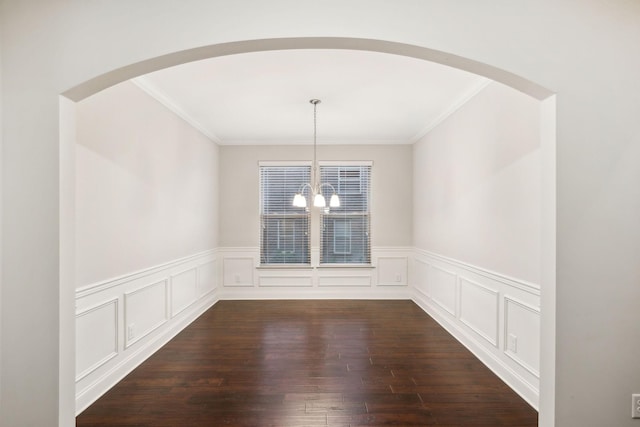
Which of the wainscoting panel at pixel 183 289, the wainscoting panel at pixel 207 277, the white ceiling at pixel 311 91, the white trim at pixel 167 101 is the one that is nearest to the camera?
the white ceiling at pixel 311 91

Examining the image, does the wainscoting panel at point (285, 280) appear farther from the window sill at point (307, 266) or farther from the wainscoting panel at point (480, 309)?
the wainscoting panel at point (480, 309)

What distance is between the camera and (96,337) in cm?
258

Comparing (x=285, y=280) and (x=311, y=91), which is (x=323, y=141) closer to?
(x=311, y=91)

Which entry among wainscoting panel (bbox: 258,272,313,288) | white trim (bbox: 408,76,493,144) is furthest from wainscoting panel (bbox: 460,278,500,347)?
wainscoting panel (bbox: 258,272,313,288)

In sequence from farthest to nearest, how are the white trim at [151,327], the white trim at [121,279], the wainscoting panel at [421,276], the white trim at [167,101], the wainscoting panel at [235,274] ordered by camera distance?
1. the wainscoting panel at [235,274]
2. the wainscoting panel at [421,276]
3. the white trim at [167,101]
4. the white trim at [151,327]
5. the white trim at [121,279]

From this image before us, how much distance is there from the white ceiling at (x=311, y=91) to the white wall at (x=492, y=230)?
0.43 m

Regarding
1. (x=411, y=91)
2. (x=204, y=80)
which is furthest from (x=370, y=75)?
(x=204, y=80)

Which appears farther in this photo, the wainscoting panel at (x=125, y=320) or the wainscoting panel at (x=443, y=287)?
the wainscoting panel at (x=443, y=287)

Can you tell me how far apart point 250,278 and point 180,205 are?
2.05 meters

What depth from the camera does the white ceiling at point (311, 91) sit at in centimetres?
283

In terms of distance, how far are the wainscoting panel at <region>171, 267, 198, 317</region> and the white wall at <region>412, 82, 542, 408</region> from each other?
329 cm

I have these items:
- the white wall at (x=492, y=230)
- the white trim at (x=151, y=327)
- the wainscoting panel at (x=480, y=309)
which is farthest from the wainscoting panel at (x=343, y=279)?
the white trim at (x=151, y=327)

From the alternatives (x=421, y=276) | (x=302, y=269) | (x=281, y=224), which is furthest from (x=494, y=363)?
(x=281, y=224)

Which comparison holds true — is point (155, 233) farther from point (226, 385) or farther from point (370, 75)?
point (370, 75)
